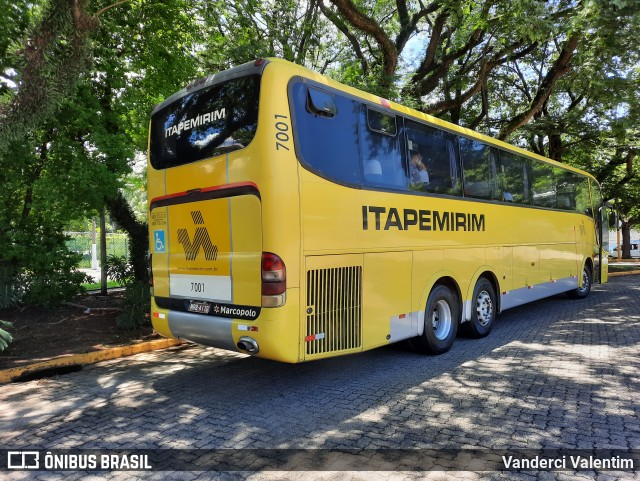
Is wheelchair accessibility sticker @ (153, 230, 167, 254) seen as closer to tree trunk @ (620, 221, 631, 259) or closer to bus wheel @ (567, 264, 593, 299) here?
bus wheel @ (567, 264, 593, 299)

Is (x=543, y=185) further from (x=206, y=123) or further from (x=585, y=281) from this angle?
(x=206, y=123)

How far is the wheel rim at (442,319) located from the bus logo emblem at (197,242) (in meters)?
3.56

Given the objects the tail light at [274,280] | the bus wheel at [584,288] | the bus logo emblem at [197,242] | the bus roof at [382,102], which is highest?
the bus roof at [382,102]

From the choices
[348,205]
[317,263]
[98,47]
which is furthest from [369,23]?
[317,263]

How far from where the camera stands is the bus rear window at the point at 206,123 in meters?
4.83

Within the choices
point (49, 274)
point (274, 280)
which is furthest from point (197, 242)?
point (49, 274)

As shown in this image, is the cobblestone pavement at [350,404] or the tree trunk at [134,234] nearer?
the cobblestone pavement at [350,404]

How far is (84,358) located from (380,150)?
17.2ft

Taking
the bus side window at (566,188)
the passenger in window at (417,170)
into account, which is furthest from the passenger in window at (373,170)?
the bus side window at (566,188)

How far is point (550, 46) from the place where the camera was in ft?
55.9

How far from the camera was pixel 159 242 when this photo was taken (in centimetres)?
593

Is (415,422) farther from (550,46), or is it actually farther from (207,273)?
(550,46)

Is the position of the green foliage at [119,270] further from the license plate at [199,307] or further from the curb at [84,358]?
the license plate at [199,307]

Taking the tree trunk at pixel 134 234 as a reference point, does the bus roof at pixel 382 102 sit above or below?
above
